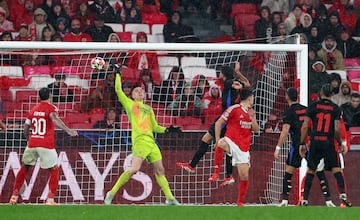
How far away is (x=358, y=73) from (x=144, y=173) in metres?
5.53

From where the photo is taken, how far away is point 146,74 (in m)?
20.8

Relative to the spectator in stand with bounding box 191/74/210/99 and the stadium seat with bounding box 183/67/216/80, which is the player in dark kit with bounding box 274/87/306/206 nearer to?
the spectator in stand with bounding box 191/74/210/99

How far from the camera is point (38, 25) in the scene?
23.7m

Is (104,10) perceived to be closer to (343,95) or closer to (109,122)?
(109,122)

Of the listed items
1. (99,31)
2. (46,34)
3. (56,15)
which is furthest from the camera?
(56,15)

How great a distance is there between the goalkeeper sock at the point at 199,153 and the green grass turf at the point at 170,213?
3709 millimetres

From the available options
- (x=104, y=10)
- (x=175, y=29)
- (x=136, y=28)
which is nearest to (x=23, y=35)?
(x=104, y=10)

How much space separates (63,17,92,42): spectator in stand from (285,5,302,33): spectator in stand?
3902mm

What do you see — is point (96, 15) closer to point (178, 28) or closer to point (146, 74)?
point (178, 28)

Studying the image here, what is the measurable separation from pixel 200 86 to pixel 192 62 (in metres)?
0.52

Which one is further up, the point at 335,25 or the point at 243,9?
the point at 243,9

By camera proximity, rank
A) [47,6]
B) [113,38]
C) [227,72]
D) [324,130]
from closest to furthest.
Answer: [324,130]
[227,72]
[113,38]
[47,6]

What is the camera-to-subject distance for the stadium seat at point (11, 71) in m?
20.5

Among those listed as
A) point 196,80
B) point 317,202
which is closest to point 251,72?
point 196,80
